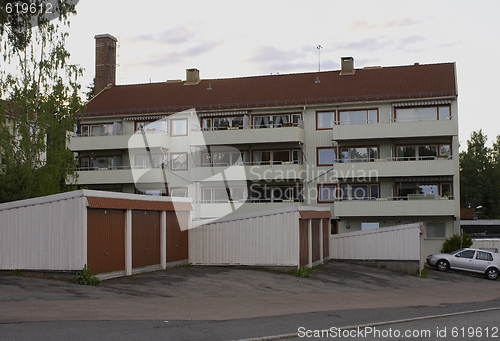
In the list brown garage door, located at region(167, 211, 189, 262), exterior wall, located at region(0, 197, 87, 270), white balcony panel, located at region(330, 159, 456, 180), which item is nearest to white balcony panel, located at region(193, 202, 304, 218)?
white balcony panel, located at region(330, 159, 456, 180)

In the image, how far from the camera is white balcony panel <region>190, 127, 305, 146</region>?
1909 inches

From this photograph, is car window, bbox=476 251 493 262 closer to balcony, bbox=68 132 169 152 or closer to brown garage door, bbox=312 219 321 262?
brown garage door, bbox=312 219 321 262

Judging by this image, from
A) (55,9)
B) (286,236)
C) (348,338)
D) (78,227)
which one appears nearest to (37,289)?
(78,227)

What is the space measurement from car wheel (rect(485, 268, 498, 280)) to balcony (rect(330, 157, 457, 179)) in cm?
1063

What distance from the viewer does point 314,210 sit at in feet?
102

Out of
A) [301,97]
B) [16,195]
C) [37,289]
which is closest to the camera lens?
[37,289]

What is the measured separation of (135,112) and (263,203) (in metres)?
12.6

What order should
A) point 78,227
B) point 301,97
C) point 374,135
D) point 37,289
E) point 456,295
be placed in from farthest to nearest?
1. point 301,97
2. point 374,135
3. point 456,295
4. point 78,227
5. point 37,289

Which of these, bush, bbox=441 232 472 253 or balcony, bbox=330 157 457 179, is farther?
balcony, bbox=330 157 457 179

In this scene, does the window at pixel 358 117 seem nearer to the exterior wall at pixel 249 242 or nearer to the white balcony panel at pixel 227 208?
the white balcony panel at pixel 227 208

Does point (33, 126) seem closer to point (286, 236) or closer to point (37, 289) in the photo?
point (286, 236)

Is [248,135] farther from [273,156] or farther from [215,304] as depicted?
[215,304]

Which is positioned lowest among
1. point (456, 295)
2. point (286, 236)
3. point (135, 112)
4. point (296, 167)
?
point (456, 295)

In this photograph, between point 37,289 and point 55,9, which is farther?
point 55,9
